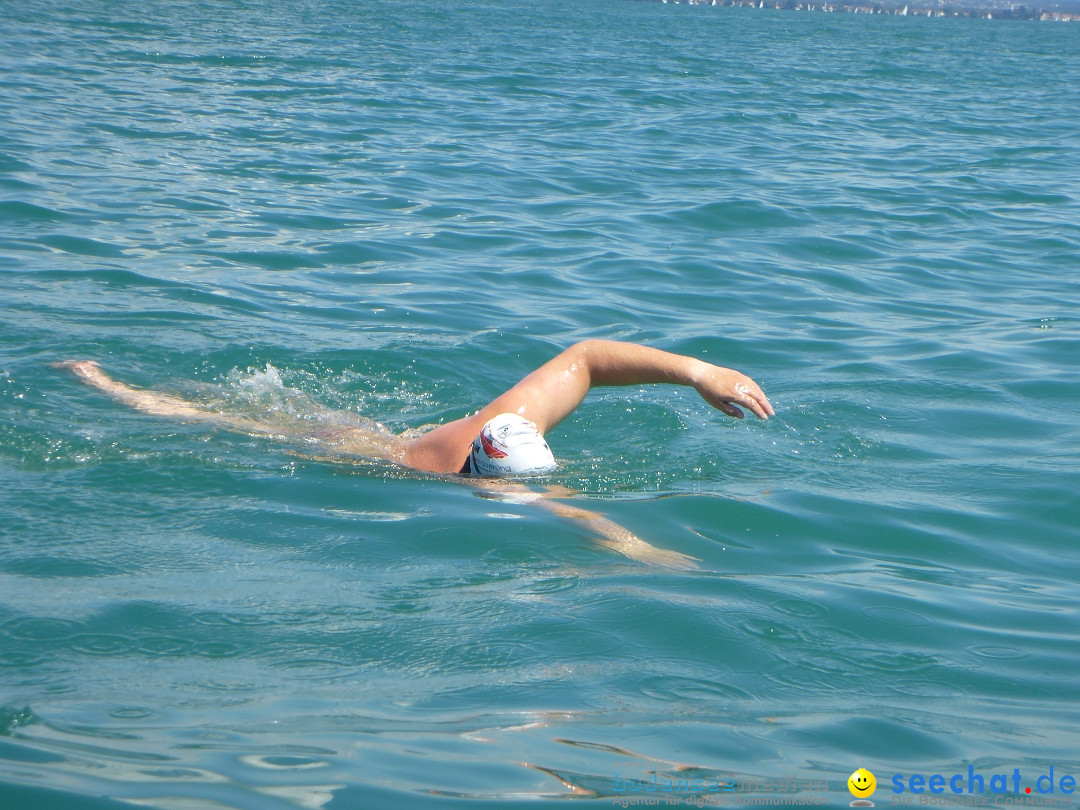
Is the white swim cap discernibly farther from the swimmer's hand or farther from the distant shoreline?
the distant shoreline

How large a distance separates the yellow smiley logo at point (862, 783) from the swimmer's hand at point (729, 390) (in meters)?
1.98

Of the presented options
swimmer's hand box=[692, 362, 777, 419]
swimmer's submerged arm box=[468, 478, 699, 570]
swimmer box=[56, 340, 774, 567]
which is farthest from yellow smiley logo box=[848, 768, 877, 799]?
swimmer's hand box=[692, 362, 777, 419]

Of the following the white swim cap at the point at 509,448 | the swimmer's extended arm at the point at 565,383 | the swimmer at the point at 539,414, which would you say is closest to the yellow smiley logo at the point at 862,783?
the swimmer at the point at 539,414

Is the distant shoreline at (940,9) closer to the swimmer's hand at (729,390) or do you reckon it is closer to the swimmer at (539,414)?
the swimmer at (539,414)

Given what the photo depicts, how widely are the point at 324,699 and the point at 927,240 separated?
29.2 ft

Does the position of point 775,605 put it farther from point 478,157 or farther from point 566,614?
point 478,157

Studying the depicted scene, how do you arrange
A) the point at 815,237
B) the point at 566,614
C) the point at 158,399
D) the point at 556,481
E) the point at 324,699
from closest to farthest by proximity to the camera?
the point at 324,699
the point at 566,614
the point at 556,481
the point at 158,399
the point at 815,237

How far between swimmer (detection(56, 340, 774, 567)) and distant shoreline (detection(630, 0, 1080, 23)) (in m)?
93.0

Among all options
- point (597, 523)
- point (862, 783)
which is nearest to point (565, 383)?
point (597, 523)

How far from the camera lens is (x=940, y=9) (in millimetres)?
93062

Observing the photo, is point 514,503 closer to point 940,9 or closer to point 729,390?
point 729,390

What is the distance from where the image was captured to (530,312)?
25.5 feet

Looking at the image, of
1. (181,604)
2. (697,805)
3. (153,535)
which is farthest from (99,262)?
(697,805)

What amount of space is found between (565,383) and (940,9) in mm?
100413
